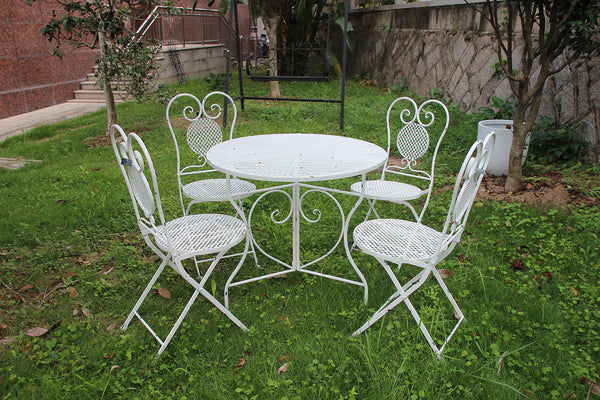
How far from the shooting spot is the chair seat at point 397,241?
210cm

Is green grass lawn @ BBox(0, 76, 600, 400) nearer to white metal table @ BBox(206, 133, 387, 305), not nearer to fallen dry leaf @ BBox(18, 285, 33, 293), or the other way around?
fallen dry leaf @ BBox(18, 285, 33, 293)

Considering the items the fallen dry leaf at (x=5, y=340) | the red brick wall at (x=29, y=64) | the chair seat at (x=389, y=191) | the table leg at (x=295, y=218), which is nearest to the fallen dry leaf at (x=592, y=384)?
the chair seat at (x=389, y=191)

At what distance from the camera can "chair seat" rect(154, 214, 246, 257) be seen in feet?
7.02

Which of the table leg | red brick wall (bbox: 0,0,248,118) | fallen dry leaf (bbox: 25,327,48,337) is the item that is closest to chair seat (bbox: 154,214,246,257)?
the table leg

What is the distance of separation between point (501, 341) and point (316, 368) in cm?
96

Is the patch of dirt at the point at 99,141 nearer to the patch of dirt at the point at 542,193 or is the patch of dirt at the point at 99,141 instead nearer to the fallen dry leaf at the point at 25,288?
the fallen dry leaf at the point at 25,288

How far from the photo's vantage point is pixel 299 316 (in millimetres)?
2422

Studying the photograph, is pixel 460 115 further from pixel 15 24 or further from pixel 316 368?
pixel 15 24

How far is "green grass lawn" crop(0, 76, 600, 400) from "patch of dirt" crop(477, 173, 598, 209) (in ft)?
0.41

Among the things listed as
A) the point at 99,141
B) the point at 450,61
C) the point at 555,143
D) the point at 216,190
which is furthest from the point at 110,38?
the point at 555,143

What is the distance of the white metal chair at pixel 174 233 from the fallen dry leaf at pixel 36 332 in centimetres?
43

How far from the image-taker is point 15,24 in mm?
7684

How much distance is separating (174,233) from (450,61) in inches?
240

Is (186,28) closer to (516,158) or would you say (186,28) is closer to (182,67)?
(182,67)
